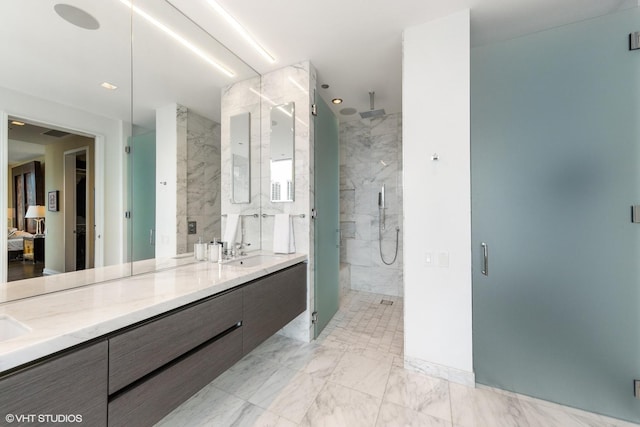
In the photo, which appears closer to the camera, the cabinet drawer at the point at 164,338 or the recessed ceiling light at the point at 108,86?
the cabinet drawer at the point at 164,338

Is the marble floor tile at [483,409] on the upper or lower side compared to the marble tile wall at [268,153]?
lower

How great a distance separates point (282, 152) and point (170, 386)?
211cm

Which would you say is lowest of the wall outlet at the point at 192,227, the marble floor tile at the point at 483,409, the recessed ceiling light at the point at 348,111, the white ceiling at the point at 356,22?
the marble floor tile at the point at 483,409

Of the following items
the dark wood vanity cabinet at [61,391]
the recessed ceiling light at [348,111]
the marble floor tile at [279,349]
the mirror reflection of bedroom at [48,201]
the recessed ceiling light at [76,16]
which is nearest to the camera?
the dark wood vanity cabinet at [61,391]

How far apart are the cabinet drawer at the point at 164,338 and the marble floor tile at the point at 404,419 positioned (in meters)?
1.14

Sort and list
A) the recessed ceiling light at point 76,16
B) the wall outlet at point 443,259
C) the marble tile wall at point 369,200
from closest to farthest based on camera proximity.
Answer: the recessed ceiling light at point 76,16, the wall outlet at point 443,259, the marble tile wall at point 369,200

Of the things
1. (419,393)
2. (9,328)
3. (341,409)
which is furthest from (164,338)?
(419,393)

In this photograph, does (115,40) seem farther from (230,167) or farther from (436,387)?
(436,387)

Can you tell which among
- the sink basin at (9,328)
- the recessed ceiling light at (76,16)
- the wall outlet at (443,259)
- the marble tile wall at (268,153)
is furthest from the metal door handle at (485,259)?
the recessed ceiling light at (76,16)

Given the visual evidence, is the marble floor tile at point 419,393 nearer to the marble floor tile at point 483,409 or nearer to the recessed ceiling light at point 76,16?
the marble floor tile at point 483,409

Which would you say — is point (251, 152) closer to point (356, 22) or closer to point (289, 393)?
point (356, 22)

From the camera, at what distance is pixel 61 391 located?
2.64 feet

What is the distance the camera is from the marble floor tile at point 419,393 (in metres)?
1.62

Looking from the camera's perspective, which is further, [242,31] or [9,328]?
[242,31]
